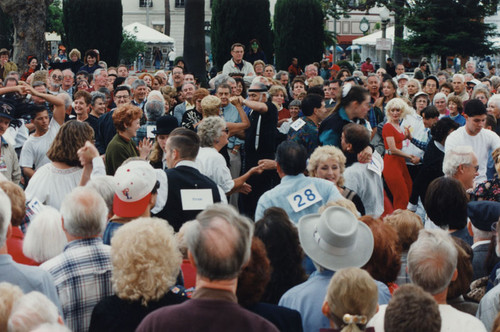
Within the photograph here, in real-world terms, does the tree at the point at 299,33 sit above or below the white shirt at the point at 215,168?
above

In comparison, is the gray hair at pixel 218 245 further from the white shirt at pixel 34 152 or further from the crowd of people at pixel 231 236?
the white shirt at pixel 34 152

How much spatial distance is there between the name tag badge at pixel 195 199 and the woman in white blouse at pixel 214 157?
1.05m

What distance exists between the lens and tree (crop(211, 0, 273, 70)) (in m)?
23.9

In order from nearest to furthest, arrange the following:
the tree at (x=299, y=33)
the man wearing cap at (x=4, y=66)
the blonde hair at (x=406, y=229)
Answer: the blonde hair at (x=406, y=229), the man wearing cap at (x=4, y=66), the tree at (x=299, y=33)

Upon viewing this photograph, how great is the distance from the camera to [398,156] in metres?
9.50

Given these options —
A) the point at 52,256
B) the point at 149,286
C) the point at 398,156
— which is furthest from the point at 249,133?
the point at 149,286

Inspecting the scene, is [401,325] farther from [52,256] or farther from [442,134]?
[442,134]

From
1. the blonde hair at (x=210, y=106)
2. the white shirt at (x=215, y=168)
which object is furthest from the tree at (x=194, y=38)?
the white shirt at (x=215, y=168)

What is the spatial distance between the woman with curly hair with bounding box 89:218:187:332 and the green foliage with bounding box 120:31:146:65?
35000mm

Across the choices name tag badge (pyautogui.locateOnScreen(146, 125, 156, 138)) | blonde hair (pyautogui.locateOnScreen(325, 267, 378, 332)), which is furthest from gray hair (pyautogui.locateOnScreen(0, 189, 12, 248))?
name tag badge (pyautogui.locateOnScreen(146, 125, 156, 138))

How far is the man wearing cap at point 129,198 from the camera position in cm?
497

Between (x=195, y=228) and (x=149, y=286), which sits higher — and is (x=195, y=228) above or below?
above

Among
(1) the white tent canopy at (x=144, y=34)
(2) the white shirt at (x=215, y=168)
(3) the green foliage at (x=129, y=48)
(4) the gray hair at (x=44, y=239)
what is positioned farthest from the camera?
(1) the white tent canopy at (x=144, y=34)

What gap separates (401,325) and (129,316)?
1302 millimetres
